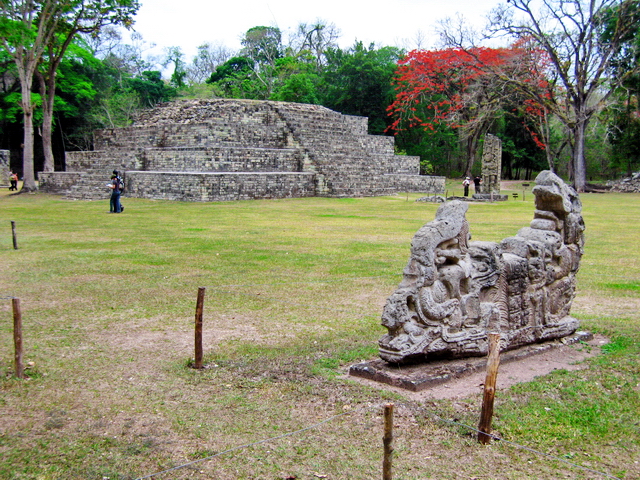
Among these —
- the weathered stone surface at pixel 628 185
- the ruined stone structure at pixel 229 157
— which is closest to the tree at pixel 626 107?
the weathered stone surface at pixel 628 185

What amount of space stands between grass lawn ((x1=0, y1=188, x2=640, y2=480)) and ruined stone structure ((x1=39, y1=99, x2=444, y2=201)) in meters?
11.2

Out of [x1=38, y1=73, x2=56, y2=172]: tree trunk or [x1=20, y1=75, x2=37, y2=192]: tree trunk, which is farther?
[x1=38, y1=73, x2=56, y2=172]: tree trunk

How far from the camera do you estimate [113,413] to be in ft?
13.0

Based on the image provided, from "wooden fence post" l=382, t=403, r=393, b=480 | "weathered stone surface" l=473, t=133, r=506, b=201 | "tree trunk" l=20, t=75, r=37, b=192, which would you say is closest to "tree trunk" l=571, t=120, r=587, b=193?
"weathered stone surface" l=473, t=133, r=506, b=201

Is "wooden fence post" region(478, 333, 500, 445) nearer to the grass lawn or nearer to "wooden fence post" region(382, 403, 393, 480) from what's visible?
the grass lawn

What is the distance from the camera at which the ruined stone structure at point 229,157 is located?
21234 millimetres

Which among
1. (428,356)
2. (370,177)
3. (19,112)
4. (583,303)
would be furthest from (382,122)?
(428,356)

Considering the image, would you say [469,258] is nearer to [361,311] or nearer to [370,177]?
[361,311]

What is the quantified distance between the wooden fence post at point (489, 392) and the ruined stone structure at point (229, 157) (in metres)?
17.5

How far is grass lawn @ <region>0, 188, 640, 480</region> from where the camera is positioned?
3.38 m

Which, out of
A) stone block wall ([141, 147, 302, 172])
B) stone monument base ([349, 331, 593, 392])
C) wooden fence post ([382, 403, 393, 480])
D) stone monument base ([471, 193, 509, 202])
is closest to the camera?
wooden fence post ([382, 403, 393, 480])

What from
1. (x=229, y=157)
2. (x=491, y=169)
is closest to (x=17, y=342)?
(x=229, y=157)

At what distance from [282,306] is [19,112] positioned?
115 feet

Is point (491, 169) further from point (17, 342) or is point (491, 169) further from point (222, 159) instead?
point (17, 342)
